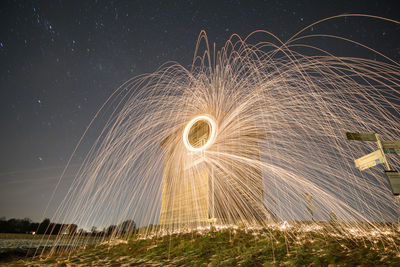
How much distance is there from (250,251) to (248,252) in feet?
0.30

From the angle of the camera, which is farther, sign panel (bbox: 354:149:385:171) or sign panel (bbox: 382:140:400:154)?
sign panel (bbox: 382:140:400:154)

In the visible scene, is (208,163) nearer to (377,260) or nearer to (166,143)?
(166,143)

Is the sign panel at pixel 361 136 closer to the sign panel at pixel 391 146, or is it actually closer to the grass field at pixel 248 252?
the sign panel at pixel 391 146

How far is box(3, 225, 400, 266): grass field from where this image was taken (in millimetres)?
4312

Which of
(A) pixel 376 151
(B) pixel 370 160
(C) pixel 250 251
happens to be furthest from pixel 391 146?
(C) pixel 250 251

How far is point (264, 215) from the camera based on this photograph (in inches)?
400

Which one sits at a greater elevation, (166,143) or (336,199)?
(166,143)

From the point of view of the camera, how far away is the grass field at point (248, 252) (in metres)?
4.31

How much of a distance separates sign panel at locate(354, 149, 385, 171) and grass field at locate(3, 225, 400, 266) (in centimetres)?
183

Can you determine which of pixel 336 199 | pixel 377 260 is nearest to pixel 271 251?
pixel 377 260

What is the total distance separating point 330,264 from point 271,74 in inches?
265

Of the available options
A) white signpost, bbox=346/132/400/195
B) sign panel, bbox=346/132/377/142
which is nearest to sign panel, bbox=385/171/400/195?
white signpost, bbox=346/132/400/195

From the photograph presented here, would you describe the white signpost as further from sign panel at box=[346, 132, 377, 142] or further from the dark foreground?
the dark foreground

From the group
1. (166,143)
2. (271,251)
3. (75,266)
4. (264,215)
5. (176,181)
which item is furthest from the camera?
(166,143)
